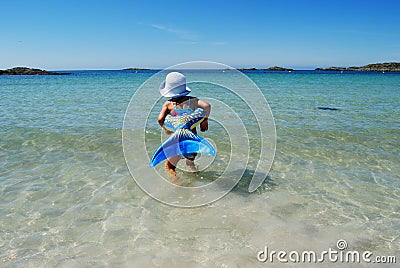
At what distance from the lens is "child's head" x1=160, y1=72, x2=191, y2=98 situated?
5.39 m

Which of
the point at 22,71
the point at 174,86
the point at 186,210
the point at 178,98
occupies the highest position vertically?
the point at 22,71

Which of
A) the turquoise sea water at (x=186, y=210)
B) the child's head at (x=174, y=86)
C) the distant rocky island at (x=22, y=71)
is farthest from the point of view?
the distant rocky island at (x=22, y=71)

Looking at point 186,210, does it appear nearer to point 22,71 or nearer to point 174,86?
point 174,86

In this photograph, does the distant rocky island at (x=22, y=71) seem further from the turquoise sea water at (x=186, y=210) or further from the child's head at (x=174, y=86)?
the child's head at (x=174, y=86)

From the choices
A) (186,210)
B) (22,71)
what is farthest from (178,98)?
(22,71)

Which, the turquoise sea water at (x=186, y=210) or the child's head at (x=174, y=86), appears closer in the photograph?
the turquoise sea water at (x=186, y=210)

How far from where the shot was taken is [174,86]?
5.42m

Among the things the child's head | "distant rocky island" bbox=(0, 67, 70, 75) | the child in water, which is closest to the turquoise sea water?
the child in water

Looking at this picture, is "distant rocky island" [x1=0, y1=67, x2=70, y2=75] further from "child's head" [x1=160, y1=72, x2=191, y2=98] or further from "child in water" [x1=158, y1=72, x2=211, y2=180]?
"child's head" [x1=160, y1=72, x2=191, y2=98]

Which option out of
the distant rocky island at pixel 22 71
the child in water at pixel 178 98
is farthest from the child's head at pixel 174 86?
the distant rocky island at pixel 22 71

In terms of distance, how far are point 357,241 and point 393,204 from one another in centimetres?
156

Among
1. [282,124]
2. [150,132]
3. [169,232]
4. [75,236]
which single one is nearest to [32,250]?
[75,236]

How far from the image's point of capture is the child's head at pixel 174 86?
539cm

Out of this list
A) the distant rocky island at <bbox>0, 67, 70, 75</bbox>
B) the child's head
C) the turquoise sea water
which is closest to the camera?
the turquoise sea water
